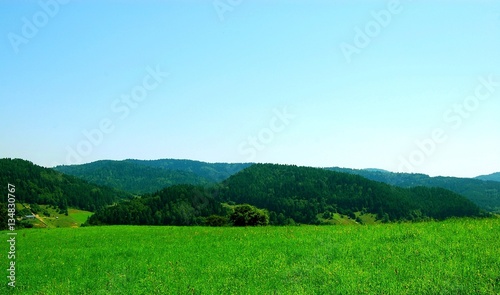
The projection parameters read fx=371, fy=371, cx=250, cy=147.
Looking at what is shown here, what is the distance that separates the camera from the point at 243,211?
69.2 meters

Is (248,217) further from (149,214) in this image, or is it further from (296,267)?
(149,214)

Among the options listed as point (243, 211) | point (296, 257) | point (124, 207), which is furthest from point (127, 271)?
point (124, 207)

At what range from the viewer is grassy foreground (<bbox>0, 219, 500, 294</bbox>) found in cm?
1261

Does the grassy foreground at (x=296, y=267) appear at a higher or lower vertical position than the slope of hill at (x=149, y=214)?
lower

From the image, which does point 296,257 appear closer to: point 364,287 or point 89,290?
point 364,287

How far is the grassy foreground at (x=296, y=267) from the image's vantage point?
41.4 feet

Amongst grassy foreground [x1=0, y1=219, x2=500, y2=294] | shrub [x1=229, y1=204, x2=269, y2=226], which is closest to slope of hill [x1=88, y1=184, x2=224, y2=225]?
shrub [x1=229, y1=204, x2=269, y2=226]

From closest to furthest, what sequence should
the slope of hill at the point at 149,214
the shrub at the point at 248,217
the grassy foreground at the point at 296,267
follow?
the grassy foreground at the point at 296,267, the shrub at the point at 248,217, the slope of hill at the point at 149,214

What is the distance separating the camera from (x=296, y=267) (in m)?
15.2

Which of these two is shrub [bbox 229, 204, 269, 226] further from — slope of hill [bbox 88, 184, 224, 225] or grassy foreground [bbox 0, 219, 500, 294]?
slope of hill [bbox 88, 184, 224, 225]

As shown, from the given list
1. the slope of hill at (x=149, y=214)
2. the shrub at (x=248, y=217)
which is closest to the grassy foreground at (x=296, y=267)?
the shrub at (x=248, y=217)

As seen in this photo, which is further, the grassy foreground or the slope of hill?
the slope of hill

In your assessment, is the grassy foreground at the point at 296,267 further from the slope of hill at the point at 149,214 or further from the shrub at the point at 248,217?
the slope of hill at the point at 149,214

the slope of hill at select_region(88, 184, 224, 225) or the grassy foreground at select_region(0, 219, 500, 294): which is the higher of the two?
the slope of hill at select_region(88, 184, 224, 225)
